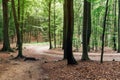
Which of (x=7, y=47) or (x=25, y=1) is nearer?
(x=25, y=1)

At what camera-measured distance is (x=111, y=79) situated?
398 inches

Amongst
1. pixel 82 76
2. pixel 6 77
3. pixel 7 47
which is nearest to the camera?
pixel 82 76

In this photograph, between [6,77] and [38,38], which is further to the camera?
[38,38]

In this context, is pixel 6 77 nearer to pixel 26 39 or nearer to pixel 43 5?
pixel 43 5

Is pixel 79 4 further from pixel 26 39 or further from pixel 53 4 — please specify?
pixel 26 39

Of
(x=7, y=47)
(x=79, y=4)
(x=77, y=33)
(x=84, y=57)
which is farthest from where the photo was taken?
(x=77, y=33)

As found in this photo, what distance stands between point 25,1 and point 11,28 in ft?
74.4

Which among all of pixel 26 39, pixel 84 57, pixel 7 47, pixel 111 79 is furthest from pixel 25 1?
pixel 26 39

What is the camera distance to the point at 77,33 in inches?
1841

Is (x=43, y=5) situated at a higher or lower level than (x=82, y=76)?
higher

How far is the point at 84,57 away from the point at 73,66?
269cm

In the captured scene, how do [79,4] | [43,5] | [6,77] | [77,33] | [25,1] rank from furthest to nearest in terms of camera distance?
[77,33] → [79,4] → [43,5] → [25,1] → [6,77]

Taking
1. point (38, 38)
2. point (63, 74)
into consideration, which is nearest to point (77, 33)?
point (38, 38)

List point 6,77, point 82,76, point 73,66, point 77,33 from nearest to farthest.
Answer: point 82,76
point 6,77
point 73,66
point 77,33
